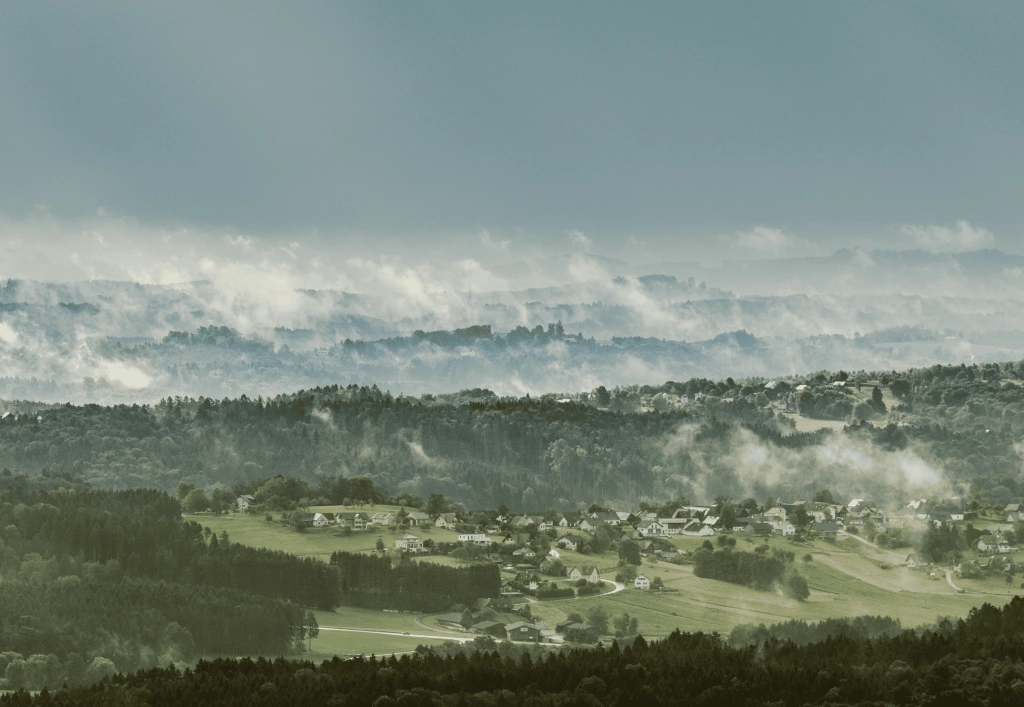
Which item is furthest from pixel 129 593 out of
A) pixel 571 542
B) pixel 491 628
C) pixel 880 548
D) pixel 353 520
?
pixel 880 548

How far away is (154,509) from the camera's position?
196m

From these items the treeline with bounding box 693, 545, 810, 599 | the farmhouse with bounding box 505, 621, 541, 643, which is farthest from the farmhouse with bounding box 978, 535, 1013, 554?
the farmhouse with bounding box 505, 621, 541, 643

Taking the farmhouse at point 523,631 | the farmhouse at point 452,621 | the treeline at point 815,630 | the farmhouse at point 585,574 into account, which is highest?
the farmhouse at point 585,574

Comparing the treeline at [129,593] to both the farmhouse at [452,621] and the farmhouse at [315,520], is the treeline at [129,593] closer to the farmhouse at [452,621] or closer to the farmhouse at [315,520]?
the farmhouse at [452,621]

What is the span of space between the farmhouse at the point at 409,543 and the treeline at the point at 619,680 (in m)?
61.2

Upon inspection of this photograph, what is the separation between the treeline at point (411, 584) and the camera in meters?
152

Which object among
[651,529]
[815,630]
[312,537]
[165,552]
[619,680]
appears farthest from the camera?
[651,529]

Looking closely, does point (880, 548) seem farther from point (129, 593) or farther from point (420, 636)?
point (129, 593)

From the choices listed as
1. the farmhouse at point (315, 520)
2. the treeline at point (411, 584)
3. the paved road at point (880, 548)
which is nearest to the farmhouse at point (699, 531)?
the paved road at point (880, 548)

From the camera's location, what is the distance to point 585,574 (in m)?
164

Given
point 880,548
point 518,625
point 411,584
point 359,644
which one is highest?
point 880,548

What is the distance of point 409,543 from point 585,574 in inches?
1090

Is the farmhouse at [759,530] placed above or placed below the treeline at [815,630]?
above

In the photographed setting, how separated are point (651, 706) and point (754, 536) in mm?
95020
